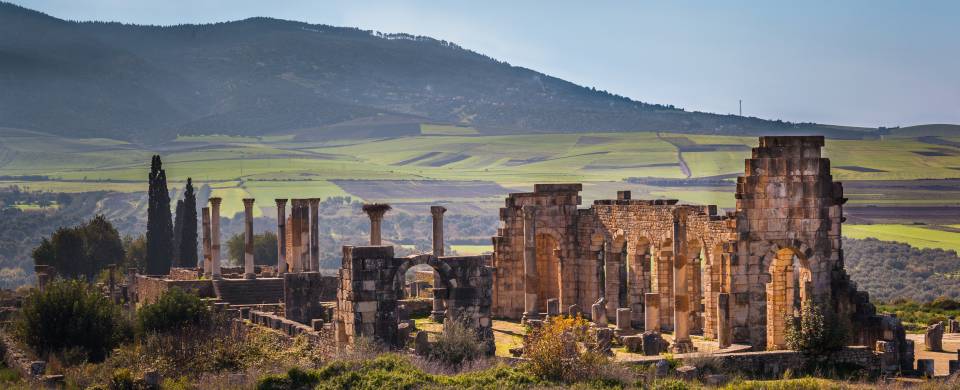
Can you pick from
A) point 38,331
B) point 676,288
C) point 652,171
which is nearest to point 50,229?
point 652,171

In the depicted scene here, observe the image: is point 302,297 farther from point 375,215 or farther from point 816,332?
point 816,332

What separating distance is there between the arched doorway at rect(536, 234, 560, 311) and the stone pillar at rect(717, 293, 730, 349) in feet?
39.1

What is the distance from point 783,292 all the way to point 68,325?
2028cm

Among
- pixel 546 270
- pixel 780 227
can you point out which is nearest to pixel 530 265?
pixel 546 270

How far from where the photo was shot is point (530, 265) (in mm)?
45094

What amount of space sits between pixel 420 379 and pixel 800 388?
7.51 meters

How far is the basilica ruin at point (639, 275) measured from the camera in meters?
33.6

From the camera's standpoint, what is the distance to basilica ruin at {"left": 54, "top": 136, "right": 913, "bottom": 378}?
33594 mm

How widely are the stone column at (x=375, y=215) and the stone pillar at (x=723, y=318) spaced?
905cm

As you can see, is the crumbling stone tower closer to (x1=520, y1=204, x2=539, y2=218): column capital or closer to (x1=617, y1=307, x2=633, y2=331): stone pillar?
(x1=617, y1=307, x2=633, y2=331): stone pillar

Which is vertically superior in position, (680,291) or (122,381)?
(680,291)

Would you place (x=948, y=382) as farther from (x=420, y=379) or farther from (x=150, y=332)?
(x=150, y=332)

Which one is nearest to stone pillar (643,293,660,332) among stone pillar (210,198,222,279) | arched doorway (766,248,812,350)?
arched doorway (766,248,812,350)

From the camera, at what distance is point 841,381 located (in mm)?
31156
